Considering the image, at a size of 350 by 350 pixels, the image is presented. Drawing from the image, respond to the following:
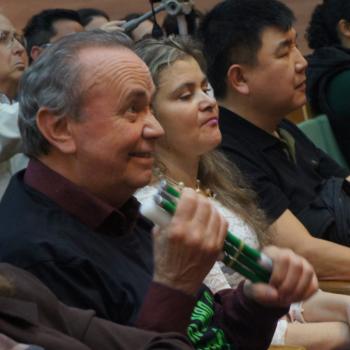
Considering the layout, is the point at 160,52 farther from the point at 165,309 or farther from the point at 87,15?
the point at 87,15

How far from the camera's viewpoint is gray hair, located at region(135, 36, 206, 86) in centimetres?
205

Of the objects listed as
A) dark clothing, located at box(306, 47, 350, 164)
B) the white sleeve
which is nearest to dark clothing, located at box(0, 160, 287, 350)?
the white sleeve

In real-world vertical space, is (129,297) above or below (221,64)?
above

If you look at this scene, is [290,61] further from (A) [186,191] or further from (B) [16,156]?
(A) [186,191]

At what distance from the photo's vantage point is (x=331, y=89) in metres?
3.12

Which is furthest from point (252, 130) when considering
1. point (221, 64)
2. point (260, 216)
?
point (260, 216)

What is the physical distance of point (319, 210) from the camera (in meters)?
2.42

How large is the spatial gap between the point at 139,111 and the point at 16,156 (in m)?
0.85

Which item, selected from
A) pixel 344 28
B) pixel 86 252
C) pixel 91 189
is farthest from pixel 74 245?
pixel 344 28

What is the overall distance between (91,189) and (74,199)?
A: 5 cm

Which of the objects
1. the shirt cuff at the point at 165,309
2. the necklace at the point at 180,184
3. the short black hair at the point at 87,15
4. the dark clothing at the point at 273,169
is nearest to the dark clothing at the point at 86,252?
the shirt cuff at the point at 165,309

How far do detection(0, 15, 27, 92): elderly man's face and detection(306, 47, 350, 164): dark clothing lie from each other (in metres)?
1.00

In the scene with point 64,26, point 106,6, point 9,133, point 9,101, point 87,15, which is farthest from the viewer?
point 106,6

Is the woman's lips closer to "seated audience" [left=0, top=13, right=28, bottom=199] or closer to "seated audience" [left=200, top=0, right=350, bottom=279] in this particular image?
"seated audience" [left=200, top=0, right=350, bottom=279]
